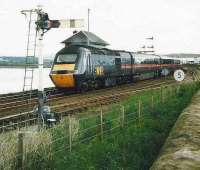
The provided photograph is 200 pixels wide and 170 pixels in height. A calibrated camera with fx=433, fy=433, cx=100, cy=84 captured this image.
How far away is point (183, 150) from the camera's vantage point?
698cm

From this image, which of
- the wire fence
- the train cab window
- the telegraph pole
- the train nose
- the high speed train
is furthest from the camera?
the train cab window

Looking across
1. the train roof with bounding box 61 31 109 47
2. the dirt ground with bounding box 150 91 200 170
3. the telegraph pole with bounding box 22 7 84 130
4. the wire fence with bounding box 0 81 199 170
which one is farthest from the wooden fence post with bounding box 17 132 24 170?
the train roof with bounding box 61 31 109 47

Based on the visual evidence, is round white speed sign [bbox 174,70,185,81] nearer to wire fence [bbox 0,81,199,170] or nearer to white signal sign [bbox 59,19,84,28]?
wire fence [bbox 0,81,199,170]

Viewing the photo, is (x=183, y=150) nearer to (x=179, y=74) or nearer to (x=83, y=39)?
(x=179, y=74)

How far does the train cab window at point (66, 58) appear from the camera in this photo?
27594 mm

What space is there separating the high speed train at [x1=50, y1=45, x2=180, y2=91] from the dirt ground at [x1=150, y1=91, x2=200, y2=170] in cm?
1753

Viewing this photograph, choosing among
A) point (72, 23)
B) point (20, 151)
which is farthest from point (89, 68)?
point (20, 151)

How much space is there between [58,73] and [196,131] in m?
19.7

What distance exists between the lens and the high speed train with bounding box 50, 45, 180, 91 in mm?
27364

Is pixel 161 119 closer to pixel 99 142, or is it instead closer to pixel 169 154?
pixel 99 142

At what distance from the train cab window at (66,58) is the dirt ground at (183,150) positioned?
1786cm

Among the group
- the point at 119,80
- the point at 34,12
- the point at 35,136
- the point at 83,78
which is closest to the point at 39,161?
the point at 35,136

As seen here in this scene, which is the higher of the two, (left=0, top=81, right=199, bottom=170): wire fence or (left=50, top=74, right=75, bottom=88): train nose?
(left=50, top=74, right=75, bottom=88): train nose

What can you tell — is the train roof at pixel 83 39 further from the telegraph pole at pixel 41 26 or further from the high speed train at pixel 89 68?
the telegraph pole at pixel 41 26
